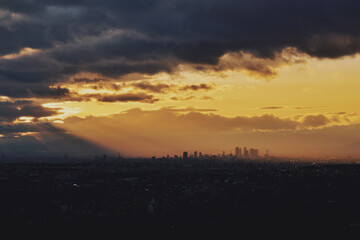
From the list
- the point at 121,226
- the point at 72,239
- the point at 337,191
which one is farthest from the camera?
the point at 337,191

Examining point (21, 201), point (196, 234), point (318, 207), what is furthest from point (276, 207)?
point (21, 201)

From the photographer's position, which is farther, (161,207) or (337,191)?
(337,191)

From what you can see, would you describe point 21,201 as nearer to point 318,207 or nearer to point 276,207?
point 276,207

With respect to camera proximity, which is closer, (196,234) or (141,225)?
(196,234)

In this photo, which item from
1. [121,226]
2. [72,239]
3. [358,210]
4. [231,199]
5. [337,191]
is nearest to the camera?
[72,239]

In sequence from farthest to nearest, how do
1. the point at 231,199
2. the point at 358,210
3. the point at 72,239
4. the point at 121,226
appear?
the point at 231,199, the point at 358,210, the point at 121,226, the point at 72,239

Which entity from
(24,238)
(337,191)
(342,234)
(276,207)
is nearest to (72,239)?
(24,238)

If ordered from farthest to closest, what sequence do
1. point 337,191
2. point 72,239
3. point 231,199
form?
point 337,191 < point 231,199 < point 72,239

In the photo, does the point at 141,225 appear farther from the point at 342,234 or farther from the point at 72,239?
the point at 342,234
